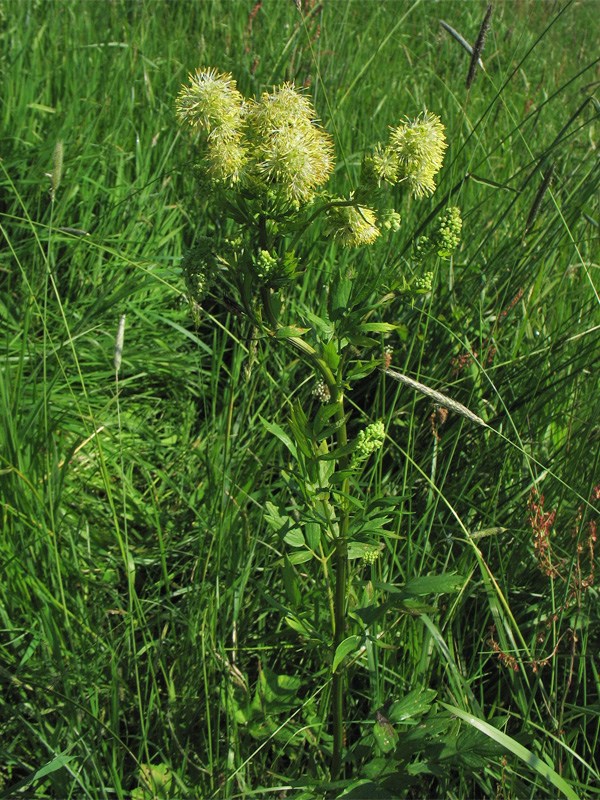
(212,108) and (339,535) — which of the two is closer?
(212,108)

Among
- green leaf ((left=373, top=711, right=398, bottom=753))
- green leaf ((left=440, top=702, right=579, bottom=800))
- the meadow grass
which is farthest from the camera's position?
the meadow grass

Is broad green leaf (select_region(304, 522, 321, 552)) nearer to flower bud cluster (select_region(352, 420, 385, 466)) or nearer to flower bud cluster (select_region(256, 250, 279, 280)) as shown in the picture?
flower bud cluster (select_region(352, 420, 385, 466))

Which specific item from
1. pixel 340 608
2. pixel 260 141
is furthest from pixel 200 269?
pixel 340 608

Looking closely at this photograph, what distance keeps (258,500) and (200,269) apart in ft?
2.86

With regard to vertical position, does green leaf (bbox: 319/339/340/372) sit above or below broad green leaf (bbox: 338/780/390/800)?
above

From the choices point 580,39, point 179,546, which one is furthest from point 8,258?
point 580,39

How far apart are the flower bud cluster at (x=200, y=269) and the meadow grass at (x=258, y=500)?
0.22 m

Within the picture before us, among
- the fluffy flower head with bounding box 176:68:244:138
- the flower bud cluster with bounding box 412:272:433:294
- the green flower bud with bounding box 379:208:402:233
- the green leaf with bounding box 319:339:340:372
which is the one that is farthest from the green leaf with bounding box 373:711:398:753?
the fluffy flower head with bounding box 176:68:244:138

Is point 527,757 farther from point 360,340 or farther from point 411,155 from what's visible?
point 411,155

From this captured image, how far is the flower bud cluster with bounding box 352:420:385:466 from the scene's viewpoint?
1190 millimetres

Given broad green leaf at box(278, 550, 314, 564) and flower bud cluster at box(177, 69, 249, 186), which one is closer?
flower bud cluster at box(177, 69, 249, 186)

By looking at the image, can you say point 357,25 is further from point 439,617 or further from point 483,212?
point 439,617

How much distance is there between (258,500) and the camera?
181cm

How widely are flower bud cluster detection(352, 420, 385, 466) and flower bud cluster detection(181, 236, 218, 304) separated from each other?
0.38 m
